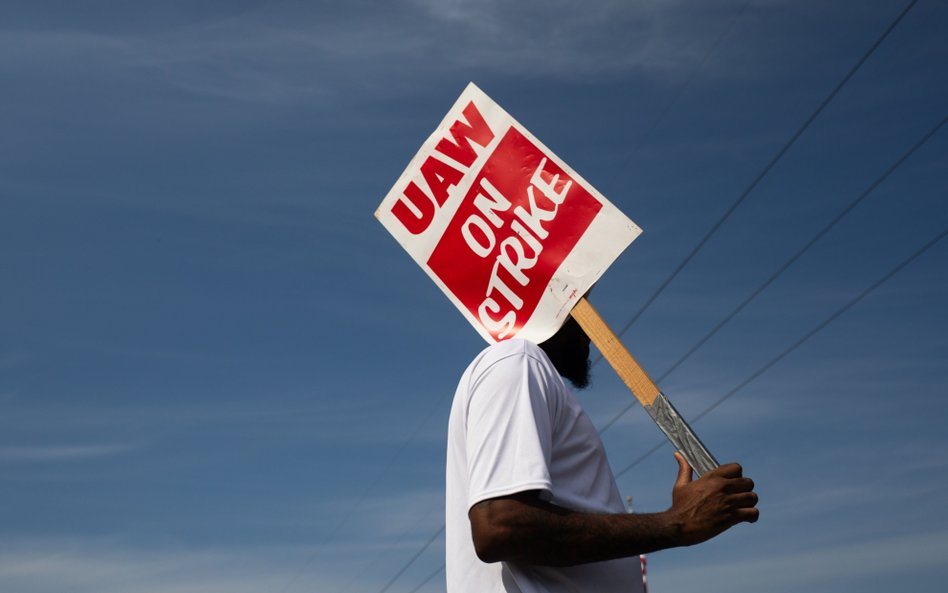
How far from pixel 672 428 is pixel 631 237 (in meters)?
0.71

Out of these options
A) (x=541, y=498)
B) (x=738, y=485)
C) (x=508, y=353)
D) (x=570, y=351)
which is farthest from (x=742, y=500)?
(x=570, y=351)

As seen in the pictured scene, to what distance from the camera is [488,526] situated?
2.66 metres

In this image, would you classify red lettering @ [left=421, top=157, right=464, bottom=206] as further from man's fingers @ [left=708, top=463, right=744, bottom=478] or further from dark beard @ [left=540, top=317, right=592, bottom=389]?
man's fingers @ [left=708, top=463, right=744, bottom=478]

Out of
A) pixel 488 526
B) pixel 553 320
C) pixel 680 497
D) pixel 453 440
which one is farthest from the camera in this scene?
pixel 553 320

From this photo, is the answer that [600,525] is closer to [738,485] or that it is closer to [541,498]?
[541,498]

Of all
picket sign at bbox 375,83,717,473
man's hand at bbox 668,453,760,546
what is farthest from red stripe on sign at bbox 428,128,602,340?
man's hand at bbox 668,453,760,546

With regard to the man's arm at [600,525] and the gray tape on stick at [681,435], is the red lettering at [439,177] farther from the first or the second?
the man's arm at [600,525]

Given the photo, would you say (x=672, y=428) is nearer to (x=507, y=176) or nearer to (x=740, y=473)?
(x=740, y=473)

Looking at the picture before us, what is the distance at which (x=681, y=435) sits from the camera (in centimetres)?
322

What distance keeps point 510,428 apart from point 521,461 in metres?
0.10

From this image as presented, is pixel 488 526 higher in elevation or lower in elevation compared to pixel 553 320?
lower

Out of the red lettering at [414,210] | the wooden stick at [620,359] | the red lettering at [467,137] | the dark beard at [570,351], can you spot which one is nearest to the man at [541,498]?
the wooden stick at [620,359]

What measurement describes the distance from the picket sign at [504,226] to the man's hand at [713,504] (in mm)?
533

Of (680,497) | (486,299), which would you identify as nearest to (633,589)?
(680,497)
